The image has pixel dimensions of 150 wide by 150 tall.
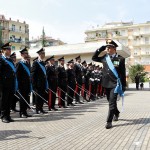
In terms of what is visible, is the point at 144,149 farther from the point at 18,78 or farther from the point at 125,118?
the point at 18,78

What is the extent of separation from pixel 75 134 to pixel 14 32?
88.8m

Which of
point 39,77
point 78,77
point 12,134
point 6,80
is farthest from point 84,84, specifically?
point 12,134

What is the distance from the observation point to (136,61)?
100188 millimetres

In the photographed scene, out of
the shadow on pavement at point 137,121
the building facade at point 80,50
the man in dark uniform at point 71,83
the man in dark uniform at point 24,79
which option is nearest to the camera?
the shadow on pavement at point 137,121

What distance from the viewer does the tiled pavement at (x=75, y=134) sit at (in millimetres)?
6254

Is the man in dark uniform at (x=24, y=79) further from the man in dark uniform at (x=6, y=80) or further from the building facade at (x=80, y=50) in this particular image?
the building facade at (x=80, y=50)

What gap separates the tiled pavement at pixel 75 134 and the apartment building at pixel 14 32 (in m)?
82.3

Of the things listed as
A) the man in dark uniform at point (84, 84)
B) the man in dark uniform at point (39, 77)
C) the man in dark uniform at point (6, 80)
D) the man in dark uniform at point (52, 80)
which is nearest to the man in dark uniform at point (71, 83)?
the man in dark uniform at point (52, 80)

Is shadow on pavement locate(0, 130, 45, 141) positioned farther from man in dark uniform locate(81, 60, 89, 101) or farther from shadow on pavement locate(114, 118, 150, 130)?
man in dark uniform locate(81, 60, 89, 101)

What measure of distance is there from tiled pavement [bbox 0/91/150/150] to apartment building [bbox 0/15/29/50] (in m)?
82.3

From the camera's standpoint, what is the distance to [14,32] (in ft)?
308

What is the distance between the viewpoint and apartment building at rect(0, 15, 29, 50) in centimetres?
9094

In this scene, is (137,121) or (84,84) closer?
(137,121)

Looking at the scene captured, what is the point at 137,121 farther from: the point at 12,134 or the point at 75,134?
the point at 12,134
